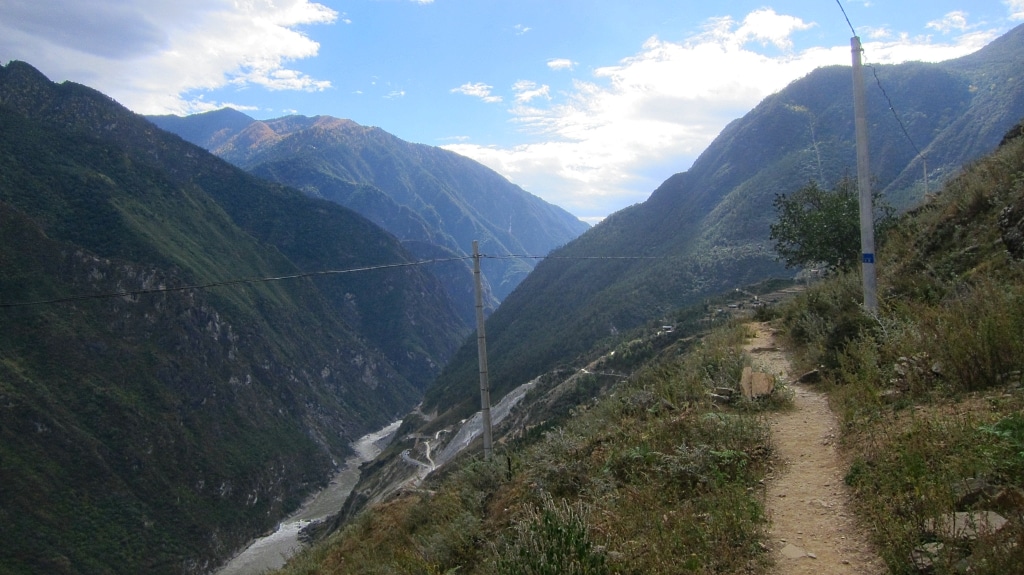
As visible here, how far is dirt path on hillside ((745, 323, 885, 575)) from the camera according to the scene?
3.97m

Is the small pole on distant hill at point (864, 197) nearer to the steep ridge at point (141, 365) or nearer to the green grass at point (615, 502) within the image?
the green grass at point (615, 502)

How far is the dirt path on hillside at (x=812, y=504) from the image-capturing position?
13.0ft

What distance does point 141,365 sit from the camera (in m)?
70.3

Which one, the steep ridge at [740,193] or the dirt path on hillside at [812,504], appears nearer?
the dirt path on hillside at [812,504]

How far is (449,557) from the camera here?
6.37 meters

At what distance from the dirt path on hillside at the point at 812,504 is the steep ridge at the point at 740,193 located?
4130 centimetres

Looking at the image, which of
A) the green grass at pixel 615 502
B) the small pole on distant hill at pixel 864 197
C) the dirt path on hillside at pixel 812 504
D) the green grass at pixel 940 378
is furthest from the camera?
the small pole on distant hill at pixel 864 197

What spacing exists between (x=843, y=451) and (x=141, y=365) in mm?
80545

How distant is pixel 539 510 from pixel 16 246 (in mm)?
81892

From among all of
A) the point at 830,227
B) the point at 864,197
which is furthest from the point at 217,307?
the point at 864,197

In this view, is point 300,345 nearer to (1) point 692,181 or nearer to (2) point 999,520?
(1) point 692,181

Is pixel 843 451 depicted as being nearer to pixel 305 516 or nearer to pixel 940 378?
pixel 940 378

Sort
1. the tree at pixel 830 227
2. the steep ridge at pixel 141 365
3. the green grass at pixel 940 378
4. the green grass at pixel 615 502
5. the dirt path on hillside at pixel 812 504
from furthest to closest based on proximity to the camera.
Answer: the steep ridge at pixel 141 365 < the tree at pixel 830 227 < the green grass at pixel 615 502 < the dirt path on hillside at pixel 812 504 < the green grass at pixel 940 378

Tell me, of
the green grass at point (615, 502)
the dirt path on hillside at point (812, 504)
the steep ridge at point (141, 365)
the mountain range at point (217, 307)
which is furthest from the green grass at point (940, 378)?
the steep ridge at point (141, 365)
